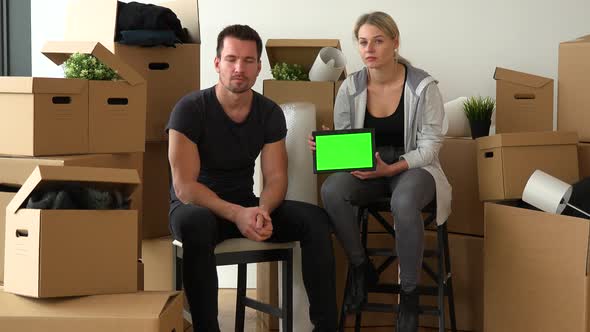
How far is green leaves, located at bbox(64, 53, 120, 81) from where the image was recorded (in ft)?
10.00

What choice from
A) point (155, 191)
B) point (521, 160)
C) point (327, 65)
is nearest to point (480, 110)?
point (521, 160)

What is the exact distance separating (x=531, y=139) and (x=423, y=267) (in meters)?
0.58

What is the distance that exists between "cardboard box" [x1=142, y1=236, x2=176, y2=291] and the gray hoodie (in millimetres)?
800

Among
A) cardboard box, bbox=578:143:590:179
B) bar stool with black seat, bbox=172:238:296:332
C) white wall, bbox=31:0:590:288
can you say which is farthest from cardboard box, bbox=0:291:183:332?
white wall, bbox=31:0:590:288

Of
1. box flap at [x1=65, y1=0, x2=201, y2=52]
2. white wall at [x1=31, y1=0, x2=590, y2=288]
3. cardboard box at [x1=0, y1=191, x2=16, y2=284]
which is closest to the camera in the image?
cardboard box at [x1=0, y1=191, x2=16, y2=284]

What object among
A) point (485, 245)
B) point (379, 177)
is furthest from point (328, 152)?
point (485, 245)

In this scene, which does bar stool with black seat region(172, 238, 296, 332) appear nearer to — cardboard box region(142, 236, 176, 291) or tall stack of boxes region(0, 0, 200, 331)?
tall stack of boxes region(0, 0, 200, 331)

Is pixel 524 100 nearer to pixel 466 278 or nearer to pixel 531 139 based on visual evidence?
pixel 531 139

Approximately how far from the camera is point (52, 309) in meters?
2.33

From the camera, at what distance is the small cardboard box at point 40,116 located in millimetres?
2816

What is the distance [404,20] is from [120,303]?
214 centimetres

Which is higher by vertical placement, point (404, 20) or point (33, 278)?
point (404, 20)

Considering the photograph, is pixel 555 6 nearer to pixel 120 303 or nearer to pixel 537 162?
pixel 537 162

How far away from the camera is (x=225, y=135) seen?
2.94 m
